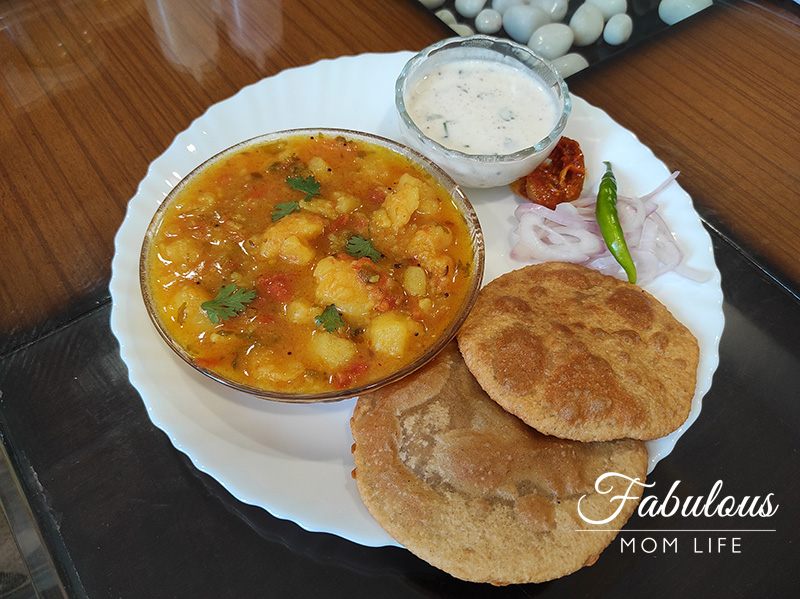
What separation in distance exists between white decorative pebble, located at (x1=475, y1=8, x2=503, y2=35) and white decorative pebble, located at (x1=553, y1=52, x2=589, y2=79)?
0.59 metres

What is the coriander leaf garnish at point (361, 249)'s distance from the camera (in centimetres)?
297

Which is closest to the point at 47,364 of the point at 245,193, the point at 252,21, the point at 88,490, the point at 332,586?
the point at 88,490

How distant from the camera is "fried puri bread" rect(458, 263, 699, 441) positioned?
263 cm

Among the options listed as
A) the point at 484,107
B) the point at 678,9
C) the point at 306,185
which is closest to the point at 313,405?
the point at 306,185

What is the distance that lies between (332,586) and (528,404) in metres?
1.17

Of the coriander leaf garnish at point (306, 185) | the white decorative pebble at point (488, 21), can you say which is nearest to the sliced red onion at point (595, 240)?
the coriander leaf garnish at point (306, 185)

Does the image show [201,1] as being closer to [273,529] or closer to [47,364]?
[47,364]

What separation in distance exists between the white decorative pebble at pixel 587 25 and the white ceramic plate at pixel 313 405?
3.90ft

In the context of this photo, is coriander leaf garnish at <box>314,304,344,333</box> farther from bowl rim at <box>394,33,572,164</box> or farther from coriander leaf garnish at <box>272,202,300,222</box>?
bowl rim at <box>394,33,572,164</box>

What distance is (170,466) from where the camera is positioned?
9.89 feet

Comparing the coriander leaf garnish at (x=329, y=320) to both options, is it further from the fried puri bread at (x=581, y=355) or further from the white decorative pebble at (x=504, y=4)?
the white decorative pebble at (x=504, y=4)

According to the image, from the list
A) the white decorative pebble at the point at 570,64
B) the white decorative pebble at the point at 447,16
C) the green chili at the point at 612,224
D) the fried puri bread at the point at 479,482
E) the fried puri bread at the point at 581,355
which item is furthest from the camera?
the white decorative pebble at the point at 447,16

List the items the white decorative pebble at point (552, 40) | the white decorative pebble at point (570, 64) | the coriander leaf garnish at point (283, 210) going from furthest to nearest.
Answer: the white decorative pebble at point (552, 40) < the white decorative pebble at point (570, 64) < the coriander leaf garnish at point (283, 210)

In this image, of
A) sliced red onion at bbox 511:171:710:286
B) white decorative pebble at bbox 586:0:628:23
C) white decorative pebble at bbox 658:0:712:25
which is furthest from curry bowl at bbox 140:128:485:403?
white decorative pebble at bbox 658:0:712:25
